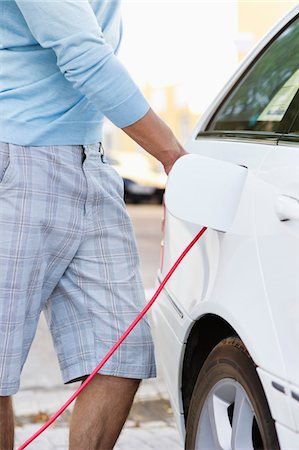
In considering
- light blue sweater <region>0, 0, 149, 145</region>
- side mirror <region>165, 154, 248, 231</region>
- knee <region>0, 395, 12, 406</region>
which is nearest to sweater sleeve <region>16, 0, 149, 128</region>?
light blue sweater <region>0, 0, 149, 145</region>

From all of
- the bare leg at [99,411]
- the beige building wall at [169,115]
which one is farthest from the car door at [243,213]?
the beige building wall at [169,115]

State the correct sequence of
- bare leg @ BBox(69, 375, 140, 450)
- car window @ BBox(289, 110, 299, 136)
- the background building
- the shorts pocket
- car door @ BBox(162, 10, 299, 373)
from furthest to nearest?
1. the background building
2. bare leg @ BBox(69, 375, 140, 450)
3. the shorts pocket
4. car window @ BBox(289, 110, 299, 136)
5. car door @ BBox(162, 10, 299, 373)

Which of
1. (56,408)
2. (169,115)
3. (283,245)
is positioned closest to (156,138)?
(283,245)

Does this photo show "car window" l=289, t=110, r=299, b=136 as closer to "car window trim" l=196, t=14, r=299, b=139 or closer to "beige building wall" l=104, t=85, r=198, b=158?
"car window trim" l=196, t=14, r=299, b=139

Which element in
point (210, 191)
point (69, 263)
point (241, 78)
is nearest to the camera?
point (210, 191)

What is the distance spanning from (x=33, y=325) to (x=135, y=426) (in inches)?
61.7

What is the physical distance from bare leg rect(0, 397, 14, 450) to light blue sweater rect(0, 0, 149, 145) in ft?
2.49

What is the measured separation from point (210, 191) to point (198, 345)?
53cm

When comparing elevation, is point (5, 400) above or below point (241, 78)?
below

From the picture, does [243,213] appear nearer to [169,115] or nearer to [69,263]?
[69,263]

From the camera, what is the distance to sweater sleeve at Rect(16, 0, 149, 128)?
220 cm

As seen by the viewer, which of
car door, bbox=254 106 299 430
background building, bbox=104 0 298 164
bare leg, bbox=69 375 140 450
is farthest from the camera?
Result: background building, bbox=104 0 298 164

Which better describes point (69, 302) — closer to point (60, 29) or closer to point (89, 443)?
point (89, 443)

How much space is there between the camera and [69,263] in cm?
247
